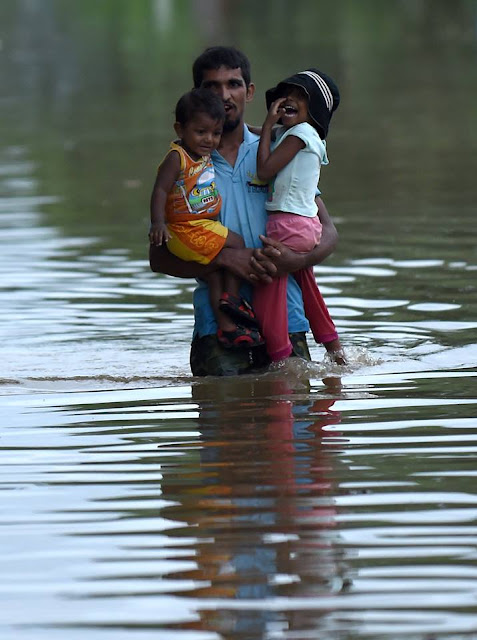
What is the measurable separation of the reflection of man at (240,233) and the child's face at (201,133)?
224 mm

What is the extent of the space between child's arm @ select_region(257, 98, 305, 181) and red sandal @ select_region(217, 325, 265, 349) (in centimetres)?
66

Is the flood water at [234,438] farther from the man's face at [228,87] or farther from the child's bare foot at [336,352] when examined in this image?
the man's face at [228,87]

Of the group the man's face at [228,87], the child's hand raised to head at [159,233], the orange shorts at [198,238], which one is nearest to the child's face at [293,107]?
the man's face at [228,87]

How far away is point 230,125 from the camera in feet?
21.4

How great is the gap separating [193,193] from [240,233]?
0.35 metres

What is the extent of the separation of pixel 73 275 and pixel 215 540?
5.93 meters

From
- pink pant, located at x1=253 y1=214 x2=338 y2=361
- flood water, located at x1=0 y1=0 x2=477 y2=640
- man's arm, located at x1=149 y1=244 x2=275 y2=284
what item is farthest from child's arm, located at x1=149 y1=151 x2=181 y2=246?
flood water, located at x1=0 y1=0 x2=477 y2=640

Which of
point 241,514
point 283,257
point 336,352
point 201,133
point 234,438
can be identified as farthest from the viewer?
point 336,352

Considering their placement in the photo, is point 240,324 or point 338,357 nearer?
point 240,324

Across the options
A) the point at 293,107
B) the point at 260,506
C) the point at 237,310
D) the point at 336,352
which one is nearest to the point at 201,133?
the point at 293,107

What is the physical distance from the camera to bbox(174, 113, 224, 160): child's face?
6.19 m

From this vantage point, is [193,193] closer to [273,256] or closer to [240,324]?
[273,256]

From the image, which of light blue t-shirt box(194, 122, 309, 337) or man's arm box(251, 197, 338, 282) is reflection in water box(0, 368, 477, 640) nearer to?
light blue t-shirt box(194, 122, 309, 337)

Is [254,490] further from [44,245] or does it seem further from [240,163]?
[44,245]
